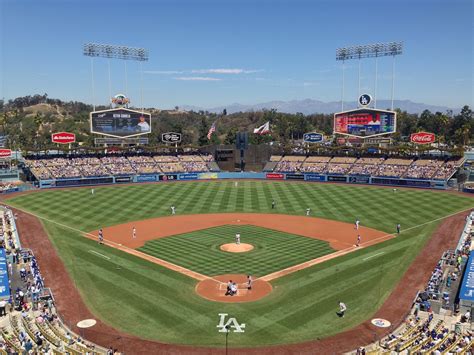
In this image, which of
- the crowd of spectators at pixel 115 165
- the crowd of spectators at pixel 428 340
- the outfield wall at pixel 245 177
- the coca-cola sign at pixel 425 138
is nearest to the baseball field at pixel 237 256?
the crowd of spectators at pixel 428 340

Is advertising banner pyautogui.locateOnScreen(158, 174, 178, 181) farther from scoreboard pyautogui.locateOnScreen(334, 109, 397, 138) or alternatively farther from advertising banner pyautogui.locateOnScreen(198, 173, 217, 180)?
scoreboard pyautogui.locateOnScreen(334, 109, 397, 138)

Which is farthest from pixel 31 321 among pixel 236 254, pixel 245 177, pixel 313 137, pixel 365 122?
pixel 313 137

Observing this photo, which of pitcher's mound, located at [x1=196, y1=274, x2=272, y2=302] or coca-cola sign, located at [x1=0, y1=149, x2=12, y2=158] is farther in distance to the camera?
coca-cola sign, located at [x1=0, y1=149, x2=12, y2=158]

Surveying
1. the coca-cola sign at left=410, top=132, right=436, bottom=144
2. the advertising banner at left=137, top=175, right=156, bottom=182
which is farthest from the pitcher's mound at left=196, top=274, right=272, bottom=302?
the coca-cola sign at left=410, top=132, right=436, bottom=144

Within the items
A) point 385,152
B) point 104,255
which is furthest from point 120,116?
point 385,152

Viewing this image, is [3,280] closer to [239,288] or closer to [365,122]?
[239,288]

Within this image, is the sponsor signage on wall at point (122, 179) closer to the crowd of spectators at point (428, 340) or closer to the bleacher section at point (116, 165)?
the bleacher section at point (116, 165)
